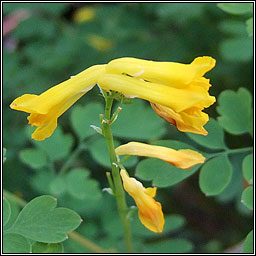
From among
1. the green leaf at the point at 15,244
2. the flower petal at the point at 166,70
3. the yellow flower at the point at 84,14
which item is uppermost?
the yellow flower at the point at 84,14

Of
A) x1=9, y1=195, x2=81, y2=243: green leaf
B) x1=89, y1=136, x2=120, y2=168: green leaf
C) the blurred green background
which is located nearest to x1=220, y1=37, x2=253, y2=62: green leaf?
the blurred green background

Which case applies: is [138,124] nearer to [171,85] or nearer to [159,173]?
[159,173]

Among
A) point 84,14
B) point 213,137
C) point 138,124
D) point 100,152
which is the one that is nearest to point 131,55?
point 84,14

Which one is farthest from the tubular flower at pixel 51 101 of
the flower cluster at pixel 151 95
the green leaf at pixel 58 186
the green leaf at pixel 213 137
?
the green leaf at pixel 213 137

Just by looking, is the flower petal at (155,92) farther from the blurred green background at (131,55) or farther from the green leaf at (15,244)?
the blurred green background at (131,55)

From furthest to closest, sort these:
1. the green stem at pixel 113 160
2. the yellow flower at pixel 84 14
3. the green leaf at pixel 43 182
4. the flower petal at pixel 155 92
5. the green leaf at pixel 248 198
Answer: the yellow flower at pixel 84 14
the green leaf at pixel 43 182
the green leaf at pixel 248 198
the green stem at pixel 113 160
the flower petal at pixel 155 92

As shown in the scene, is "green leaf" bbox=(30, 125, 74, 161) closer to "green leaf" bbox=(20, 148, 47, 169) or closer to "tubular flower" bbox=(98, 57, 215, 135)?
"green leaf" bbox=(20, 148, 47, 169)
